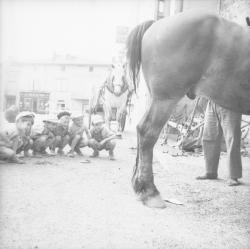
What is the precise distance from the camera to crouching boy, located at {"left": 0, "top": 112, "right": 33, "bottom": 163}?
14.0 ft

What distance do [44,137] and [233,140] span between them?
3.11 meters

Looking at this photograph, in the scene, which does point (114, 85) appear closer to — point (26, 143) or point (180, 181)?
point (26, 143)

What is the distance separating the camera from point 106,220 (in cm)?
230

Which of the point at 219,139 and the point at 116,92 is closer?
the point at 219,139

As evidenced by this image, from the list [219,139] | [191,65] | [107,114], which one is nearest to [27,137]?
[219,139]

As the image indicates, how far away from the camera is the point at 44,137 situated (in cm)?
502

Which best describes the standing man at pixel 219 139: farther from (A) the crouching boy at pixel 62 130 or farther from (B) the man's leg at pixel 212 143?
(A) the crouching boy at pixel 62 130

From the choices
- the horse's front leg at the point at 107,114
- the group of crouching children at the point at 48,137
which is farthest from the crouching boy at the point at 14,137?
the horse's front leg at the point at 107,114

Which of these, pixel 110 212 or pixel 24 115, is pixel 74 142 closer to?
pixel 24 115

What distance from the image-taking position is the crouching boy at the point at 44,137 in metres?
4.98

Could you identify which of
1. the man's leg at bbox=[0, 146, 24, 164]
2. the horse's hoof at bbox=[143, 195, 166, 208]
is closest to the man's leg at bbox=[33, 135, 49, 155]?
the man's leg at bbox=[0, 146, 24, 164]

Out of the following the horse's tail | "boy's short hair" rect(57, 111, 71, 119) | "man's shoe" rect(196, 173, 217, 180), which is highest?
the horse's tail

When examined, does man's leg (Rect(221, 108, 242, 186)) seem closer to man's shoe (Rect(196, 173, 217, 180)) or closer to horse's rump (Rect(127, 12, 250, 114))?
man's shoe (Rect(196, 173, 217, 180))

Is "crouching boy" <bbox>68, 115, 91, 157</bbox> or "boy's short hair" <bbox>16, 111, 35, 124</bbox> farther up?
"boy's short hair" <bbox>16, 111, 35, 124</bbox>
